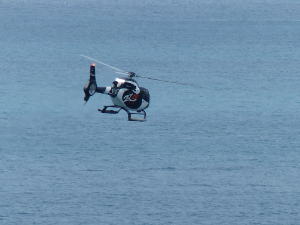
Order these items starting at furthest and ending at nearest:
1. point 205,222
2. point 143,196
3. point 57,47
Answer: point 57,47
point 143,196
point 205,222

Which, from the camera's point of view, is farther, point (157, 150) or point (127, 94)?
point (157, 150)

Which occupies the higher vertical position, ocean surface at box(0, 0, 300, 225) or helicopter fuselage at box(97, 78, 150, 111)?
helicopter fuselage at box(97, 78, 150, 111)

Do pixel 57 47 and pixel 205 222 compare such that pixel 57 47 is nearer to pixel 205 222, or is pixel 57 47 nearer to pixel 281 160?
pixel 281 160

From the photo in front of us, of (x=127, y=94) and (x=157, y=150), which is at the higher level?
(x=127, y=94)

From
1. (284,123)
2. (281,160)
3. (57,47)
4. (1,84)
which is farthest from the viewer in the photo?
(57,47)

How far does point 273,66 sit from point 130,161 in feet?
256

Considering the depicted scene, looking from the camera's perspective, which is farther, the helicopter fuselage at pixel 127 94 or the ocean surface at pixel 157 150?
the ocean surface at pixel 157 150

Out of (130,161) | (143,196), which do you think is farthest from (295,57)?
(143,196)

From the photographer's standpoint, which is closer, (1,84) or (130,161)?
(130,161)

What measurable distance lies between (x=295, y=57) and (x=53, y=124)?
80.4m

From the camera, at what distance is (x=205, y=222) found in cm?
7656

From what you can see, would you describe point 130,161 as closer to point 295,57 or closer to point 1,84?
point 1,84

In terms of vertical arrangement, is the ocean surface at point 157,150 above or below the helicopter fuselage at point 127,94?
below

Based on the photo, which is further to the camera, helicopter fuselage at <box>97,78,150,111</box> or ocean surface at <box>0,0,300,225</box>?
ocean surface at <box>0,0,300,225</box>
